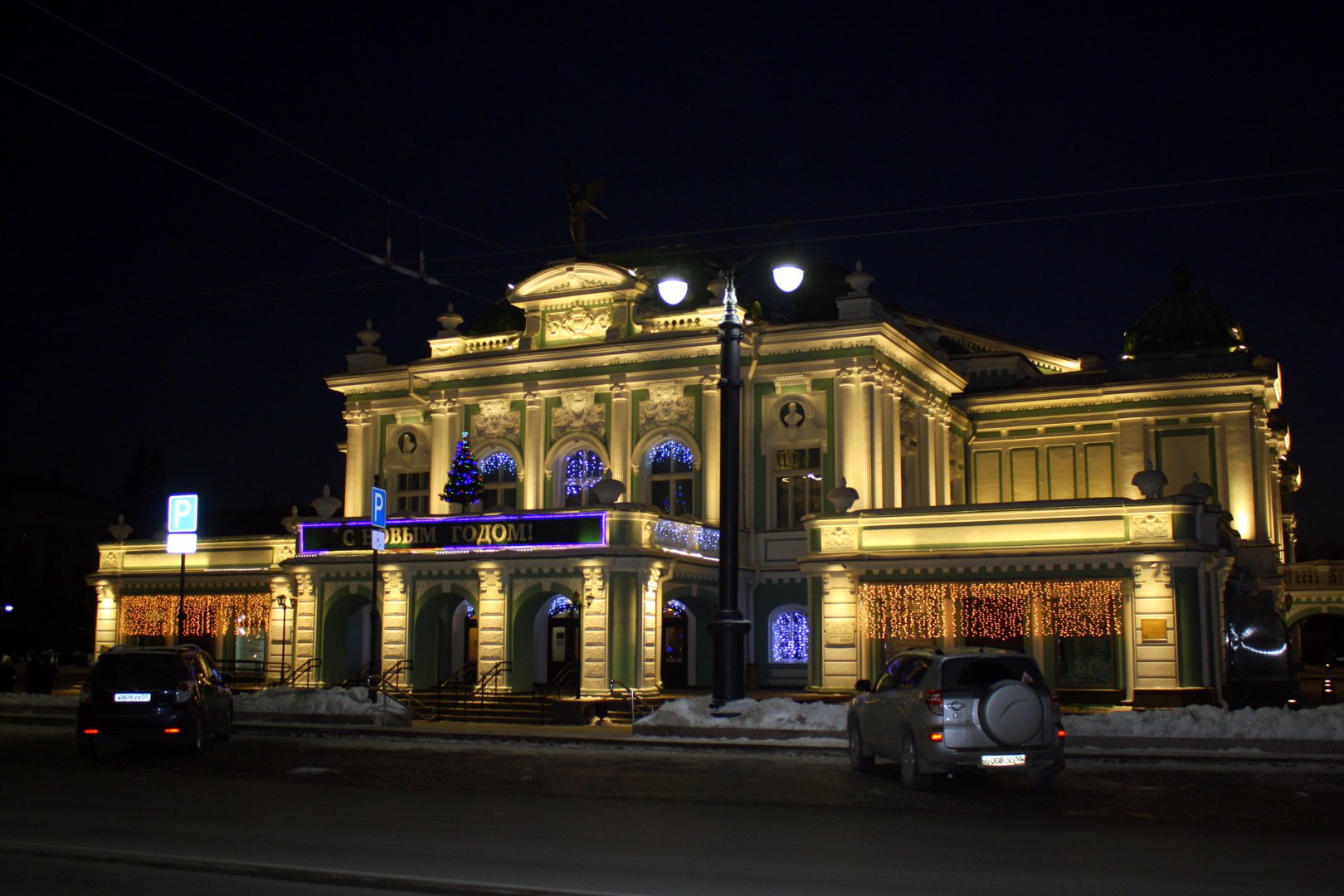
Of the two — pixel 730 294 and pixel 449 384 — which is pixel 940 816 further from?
pixel 449 384

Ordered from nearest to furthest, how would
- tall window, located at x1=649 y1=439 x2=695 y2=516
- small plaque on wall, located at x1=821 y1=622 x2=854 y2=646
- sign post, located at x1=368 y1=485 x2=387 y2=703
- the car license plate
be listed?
the car license plate → small plaque on wall, located at x1=821 y1=622 x2=854 y2=646 → sign post, located at x1=368 y1=485 x2=387 y2=703 → tall window, located at x1=649 y1=439 x2=695 y2=516

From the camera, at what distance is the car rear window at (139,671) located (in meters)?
19.6

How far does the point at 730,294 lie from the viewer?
78.2 ft

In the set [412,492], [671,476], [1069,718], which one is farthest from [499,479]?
[1069,718]

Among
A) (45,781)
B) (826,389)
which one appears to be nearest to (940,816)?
(45,781)

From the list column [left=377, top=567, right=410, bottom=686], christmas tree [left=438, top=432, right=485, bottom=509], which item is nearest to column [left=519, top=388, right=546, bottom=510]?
christmas tree [left=438, top=432, right=485, bottom=509]

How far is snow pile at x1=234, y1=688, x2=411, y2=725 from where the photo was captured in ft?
89.1

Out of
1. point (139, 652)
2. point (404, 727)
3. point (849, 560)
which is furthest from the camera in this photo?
point (849, 560)

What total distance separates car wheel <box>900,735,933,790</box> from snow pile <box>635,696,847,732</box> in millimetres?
5745

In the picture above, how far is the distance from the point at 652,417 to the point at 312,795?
2222 cm

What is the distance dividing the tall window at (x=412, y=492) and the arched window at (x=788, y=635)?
38.1 feet

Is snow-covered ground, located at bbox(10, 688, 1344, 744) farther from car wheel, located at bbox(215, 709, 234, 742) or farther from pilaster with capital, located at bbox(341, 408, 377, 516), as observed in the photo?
pilaster with capital, located at bbox(341, 408, 377, 516)

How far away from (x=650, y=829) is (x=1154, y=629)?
1920cm

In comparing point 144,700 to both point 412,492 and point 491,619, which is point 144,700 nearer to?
point 491,619
